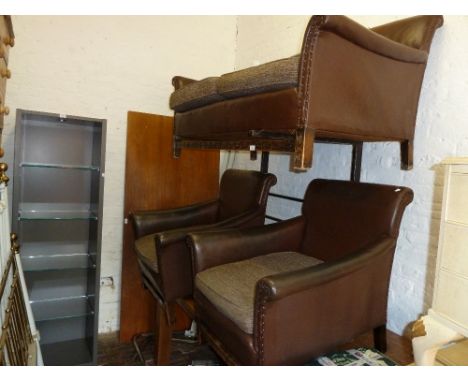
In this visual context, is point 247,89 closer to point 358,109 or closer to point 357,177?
point 358,109

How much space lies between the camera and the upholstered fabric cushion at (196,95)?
1680 mm

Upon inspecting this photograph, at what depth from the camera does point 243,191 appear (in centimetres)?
223

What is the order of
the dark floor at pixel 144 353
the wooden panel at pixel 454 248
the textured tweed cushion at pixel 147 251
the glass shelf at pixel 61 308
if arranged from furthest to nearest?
the glass shelf at pixel 61 308, the dark floor at pixel 144 353, the textured tweed cushion at pixel 147 251, the wooden panel at pixel 454 248

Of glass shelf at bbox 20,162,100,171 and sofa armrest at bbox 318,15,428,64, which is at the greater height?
sofa armrest at bbox 318,15,428,64

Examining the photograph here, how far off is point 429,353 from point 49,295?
7.56 feet

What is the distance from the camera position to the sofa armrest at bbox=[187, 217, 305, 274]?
1.50 meters

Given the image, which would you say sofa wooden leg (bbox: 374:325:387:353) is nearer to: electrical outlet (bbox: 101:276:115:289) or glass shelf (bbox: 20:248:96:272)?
glass shelf (bbox: 20:248:96:272)

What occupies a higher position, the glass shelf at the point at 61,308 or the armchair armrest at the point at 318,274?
the armchair armrest at the point at 318,274

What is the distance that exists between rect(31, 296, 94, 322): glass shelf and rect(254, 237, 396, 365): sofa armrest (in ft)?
5.54

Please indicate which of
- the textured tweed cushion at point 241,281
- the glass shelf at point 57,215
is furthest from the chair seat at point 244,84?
the glass shelf at point 57,215

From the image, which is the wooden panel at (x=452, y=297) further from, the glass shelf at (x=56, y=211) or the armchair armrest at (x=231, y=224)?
the glass shelf at (x=56, y=211)

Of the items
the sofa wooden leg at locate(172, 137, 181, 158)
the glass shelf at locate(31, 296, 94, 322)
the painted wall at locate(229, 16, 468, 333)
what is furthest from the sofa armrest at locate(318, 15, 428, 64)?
the glass shelf at locate(31, 296, 94, 322)

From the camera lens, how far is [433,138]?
143 centimetres

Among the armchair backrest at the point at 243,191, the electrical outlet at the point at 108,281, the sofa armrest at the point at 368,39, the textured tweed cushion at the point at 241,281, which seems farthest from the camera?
the electrical outlet at the point at 108,281
